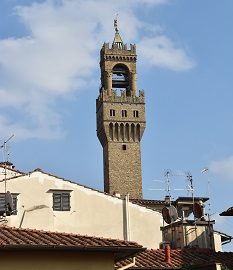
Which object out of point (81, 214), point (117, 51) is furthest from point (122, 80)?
point (81, 214)

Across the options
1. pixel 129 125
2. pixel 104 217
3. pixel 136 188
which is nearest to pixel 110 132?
pixel 129 125

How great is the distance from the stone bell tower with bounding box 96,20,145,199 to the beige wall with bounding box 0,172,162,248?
4450 centimetres

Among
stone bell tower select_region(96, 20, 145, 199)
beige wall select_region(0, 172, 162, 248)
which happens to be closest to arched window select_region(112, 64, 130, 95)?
stone bell tower select_region(96, 20, 145, 199)

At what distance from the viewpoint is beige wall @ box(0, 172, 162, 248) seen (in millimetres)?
29281

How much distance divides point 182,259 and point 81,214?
928cm

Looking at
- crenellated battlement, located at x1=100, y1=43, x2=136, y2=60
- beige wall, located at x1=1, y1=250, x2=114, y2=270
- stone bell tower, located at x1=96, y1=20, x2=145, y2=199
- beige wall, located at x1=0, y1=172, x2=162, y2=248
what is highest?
crenellated battlement, located at x1=100, y1=43, x2=136, y2=60

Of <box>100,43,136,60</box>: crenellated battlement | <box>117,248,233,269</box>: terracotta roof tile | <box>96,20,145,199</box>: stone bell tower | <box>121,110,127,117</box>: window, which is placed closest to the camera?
<box>117,248,233,269</box>: terracotta roof tile

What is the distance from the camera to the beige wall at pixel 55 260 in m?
12.6

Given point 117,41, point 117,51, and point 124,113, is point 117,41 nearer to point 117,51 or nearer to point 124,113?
point 117,51

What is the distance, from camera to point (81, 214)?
2984cm

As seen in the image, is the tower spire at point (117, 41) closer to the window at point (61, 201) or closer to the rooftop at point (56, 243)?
the window at point (61, 201)

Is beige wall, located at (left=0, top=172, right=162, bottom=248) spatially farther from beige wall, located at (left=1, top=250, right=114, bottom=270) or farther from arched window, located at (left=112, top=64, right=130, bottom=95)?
arched window, located at (left=112, top=64, right=130, bottom=95)

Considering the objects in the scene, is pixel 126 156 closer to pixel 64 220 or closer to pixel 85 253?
pixel 64 220

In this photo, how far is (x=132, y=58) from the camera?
8506 cm
